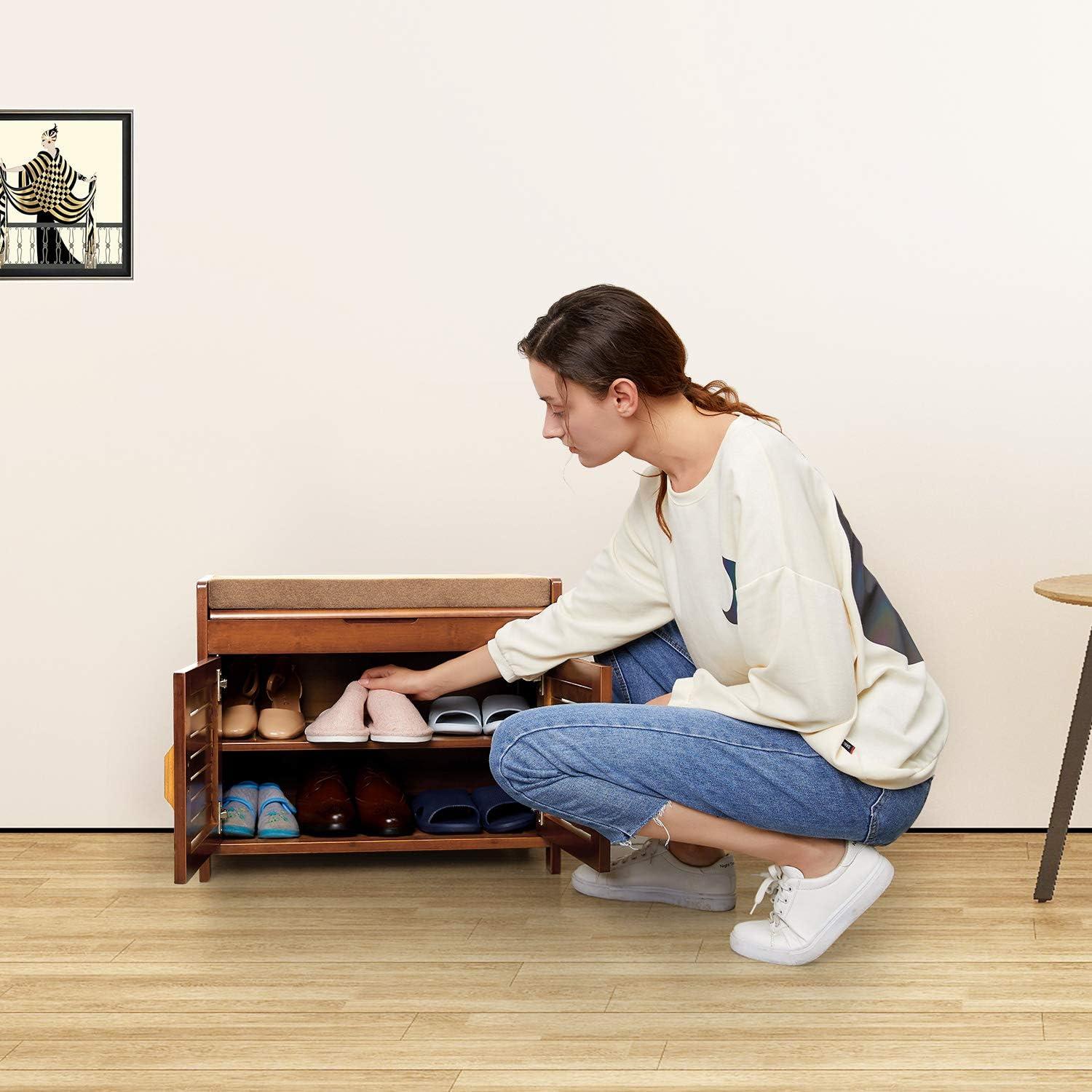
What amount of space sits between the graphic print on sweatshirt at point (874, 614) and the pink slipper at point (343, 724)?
0.82 meters

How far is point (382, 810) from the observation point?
6.56 feet

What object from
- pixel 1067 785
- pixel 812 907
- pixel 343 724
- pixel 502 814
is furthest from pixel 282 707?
pixel 1067 785

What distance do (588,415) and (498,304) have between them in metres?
0.76

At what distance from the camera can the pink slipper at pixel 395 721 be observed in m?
1.94

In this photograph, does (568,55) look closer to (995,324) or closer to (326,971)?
(995,324)

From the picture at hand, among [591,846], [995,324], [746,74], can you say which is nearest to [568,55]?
[746,74]

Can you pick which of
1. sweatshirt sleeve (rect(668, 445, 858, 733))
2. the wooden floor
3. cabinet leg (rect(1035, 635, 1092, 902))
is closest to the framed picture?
the wooden floor

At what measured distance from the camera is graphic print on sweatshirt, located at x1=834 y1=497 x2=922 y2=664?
5.25 feet

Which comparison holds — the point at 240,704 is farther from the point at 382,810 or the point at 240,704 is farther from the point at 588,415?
the point at 588,415

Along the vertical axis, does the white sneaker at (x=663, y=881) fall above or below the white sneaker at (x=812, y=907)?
below

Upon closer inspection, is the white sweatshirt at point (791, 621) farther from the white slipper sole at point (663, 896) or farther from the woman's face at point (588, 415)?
the white slipper sole at point (663, 896)

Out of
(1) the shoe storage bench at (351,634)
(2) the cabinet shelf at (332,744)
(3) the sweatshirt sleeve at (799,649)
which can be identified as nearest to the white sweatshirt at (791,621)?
(3) the sweatshirt sleeve at (799,649)

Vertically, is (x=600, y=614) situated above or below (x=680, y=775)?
above

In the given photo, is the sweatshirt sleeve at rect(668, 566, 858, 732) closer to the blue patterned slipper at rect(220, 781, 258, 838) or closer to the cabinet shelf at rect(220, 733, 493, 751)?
the cabinet shelf at rect(220, 733, 493, 751)
